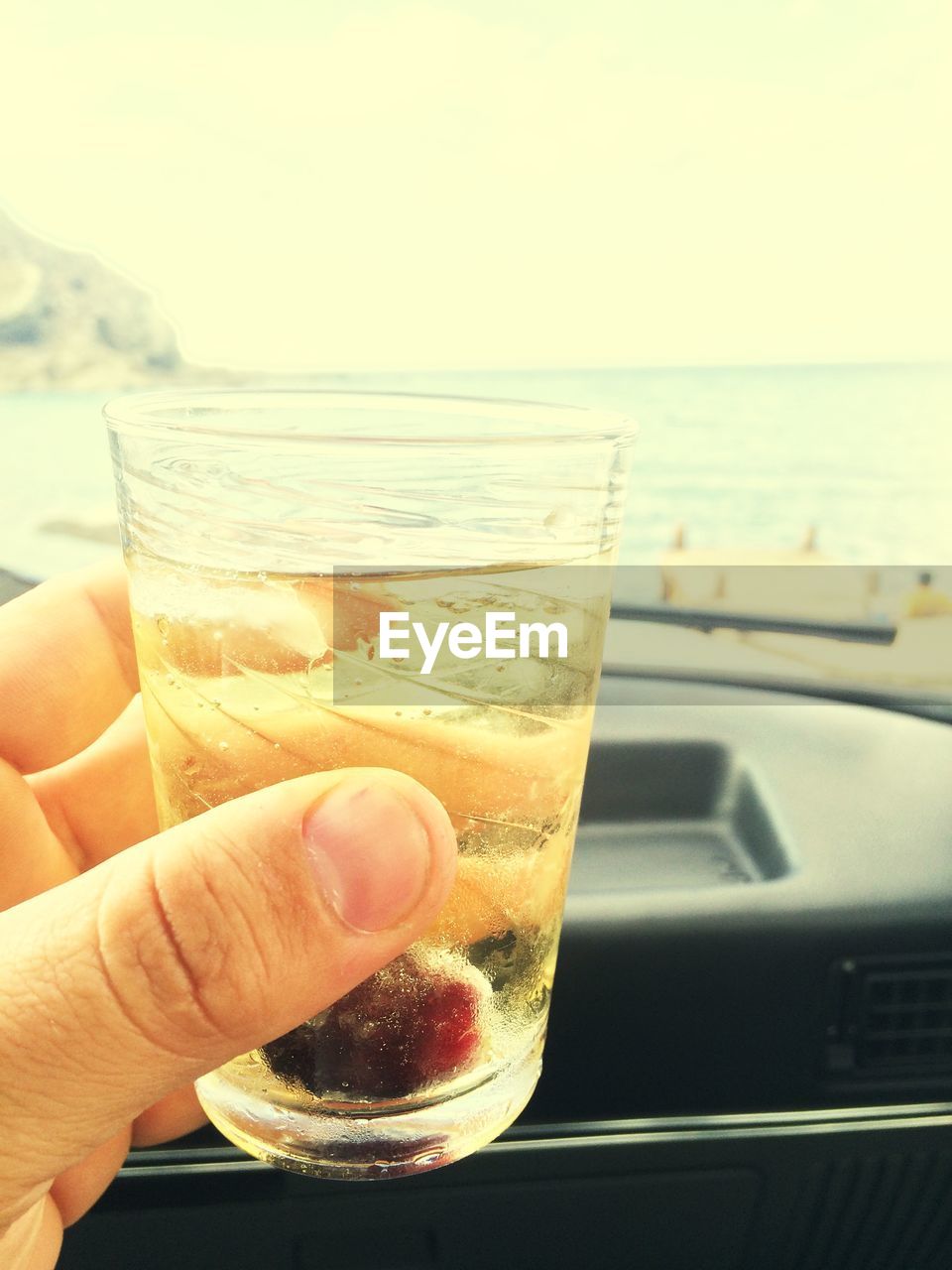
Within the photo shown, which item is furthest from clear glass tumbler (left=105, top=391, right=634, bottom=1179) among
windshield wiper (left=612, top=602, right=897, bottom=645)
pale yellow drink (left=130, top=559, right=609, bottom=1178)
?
windshield wiper (left=612, top=602, right=897, bottom=645)

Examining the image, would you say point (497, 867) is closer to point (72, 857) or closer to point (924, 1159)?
point (72, 857)

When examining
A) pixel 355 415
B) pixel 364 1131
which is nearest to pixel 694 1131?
pixel 364 1131

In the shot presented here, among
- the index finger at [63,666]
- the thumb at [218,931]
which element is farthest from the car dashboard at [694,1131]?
the thumb at [218,931]

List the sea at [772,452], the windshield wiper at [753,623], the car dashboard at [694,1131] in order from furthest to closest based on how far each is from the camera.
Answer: the sea at [772,452], the windshield wiper at [753,623], the car dashboard at [694,1131]

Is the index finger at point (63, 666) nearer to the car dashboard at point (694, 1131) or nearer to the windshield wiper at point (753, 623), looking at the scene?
the car dashboard at point (694, 1131)

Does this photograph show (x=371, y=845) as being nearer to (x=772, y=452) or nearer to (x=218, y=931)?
(x=218, y=931)

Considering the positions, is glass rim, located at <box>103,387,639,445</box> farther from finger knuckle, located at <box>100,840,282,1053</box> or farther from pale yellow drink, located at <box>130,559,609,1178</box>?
finger knuckle, located at <box>100,840,282,1053</box>
